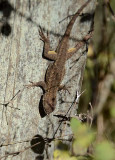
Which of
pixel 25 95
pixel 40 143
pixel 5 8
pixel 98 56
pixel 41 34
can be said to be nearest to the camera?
pixel 5 8

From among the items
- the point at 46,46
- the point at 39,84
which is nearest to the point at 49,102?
the point at 39,84

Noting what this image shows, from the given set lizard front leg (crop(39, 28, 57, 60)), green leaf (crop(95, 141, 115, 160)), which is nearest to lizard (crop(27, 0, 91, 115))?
lizard front leg (crop(39, 28, 57, 60))

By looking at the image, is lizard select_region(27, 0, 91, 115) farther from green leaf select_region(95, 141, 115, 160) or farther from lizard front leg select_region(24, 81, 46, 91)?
green leaf select_region(95, 141, 115, 160)

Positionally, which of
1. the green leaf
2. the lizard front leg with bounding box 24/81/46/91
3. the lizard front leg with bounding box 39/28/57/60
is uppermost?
the lizard front leg with bounding box 39/28/57/60

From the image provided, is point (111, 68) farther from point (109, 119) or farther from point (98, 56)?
point (109, 119)

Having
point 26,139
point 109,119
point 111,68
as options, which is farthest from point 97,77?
point 26,139

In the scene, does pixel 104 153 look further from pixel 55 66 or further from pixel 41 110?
pixel 55 66

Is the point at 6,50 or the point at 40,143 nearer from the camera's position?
the point at 6,50
